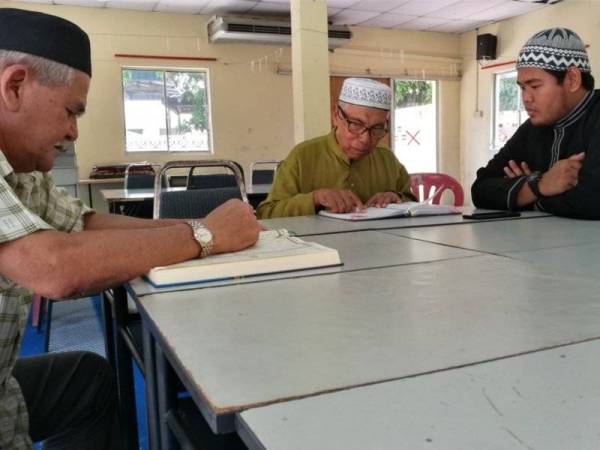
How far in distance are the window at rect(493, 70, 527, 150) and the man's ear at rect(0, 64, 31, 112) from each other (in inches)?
290

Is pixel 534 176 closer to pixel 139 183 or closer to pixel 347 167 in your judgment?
pixel 347 167

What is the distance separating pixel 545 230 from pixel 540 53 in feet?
2.40

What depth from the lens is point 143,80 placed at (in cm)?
659

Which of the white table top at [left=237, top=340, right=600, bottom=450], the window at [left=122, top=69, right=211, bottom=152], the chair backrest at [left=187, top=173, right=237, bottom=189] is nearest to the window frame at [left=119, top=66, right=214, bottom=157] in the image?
the window at [left=122, top=69, right=211, bottom=152]

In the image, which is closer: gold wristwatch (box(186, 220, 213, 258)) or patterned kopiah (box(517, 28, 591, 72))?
gold wristwatch (box(186, 220, 213, 258))

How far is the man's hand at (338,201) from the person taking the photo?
1987mm

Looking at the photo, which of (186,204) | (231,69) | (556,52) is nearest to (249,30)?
(231,69)

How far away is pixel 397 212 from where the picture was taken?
182cm

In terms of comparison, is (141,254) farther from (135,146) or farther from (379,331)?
(135,146)

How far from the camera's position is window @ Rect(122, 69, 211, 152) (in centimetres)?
658

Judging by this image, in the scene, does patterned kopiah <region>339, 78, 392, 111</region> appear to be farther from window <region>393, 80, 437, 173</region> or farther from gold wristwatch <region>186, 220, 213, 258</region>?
window <region>393, 80, 437, 173</region>

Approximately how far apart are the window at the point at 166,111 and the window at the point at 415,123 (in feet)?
9.65

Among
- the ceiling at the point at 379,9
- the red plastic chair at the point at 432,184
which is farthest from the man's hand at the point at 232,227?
the ceiling at the point at 379,9

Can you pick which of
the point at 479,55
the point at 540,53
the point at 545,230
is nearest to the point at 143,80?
the point at 479,55
